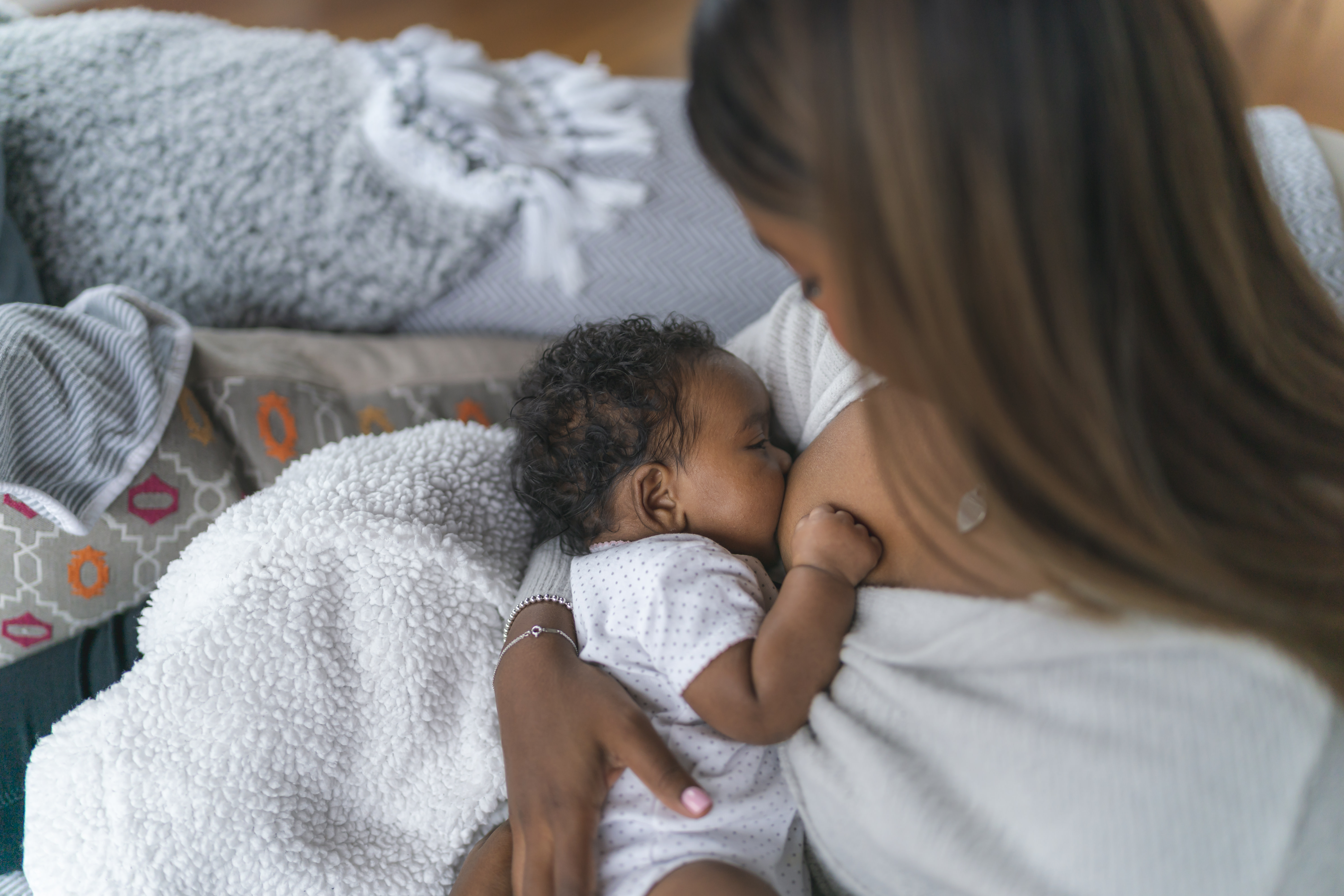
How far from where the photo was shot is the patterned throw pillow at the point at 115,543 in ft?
3.10

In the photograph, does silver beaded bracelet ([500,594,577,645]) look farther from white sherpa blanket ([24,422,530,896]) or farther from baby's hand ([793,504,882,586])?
baby's hand ([793,504,882,586])

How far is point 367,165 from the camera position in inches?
50.7

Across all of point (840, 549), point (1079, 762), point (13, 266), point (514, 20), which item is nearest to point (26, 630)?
point (13, 266)

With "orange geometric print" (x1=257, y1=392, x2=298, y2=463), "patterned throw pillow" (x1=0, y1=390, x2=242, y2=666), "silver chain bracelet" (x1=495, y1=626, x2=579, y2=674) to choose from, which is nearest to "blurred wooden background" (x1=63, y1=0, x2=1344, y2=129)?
"orange geometric print" (x1=257, y1=392, x2=298, y2=463)

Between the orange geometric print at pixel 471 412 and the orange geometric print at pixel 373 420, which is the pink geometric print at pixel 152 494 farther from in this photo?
the orange geometric print at pixel 471 412

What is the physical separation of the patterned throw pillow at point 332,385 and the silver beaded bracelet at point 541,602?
377 millimetres

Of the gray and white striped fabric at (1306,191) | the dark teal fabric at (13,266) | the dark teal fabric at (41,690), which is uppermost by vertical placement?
the gray and white striped fabric at (1306,191)

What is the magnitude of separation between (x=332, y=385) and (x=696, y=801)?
772 millimetres

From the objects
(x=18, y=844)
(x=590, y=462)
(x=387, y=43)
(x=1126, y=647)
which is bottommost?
(x=18, y=844)

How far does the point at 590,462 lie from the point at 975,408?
1.76 ft

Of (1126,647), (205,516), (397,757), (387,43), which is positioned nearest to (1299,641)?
(1126,647)

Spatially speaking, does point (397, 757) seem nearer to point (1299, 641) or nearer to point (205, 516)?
point (205, 516)

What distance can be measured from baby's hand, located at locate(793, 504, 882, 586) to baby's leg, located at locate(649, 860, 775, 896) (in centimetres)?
27

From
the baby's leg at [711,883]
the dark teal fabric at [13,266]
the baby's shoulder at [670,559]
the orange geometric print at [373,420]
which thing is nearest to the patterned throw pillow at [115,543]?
the orange geometric print at [373,420]
